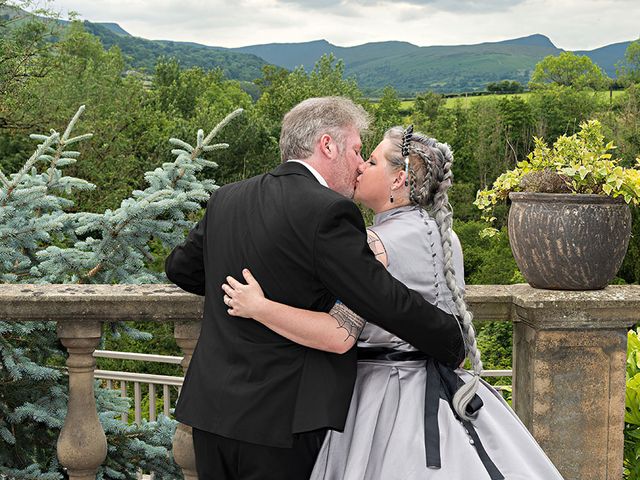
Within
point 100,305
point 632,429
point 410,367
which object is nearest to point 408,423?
point 410,367

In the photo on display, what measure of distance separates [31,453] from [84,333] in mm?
839

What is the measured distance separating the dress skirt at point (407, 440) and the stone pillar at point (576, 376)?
0.63 metres

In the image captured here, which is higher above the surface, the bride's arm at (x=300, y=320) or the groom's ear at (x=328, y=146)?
the groom's ear at (x=328, y=146)

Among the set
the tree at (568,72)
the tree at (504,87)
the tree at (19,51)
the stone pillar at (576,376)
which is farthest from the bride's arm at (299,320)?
the tree at (504,87)

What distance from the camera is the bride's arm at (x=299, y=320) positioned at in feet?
7.42

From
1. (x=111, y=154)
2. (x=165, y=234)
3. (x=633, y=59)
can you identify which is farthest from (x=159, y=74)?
(x=165, y=234)

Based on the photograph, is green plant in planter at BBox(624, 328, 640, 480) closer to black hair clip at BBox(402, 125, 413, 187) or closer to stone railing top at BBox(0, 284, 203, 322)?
black hair clip at BBox(402, 125, 413, 187)

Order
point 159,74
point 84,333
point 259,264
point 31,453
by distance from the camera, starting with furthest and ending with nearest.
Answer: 1. point 159,74
2. point 31,453
3. point 84,333
4. point 259,264

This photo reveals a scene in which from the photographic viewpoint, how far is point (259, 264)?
2314 mm

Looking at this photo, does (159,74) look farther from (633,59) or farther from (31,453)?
(31,453)

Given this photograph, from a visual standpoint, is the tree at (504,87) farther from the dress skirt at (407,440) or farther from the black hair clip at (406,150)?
the dress skirt at (407,440)

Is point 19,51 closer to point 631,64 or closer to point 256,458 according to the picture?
point 256,458

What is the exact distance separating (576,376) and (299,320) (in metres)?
1.34

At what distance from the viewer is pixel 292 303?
2307 millimetres
